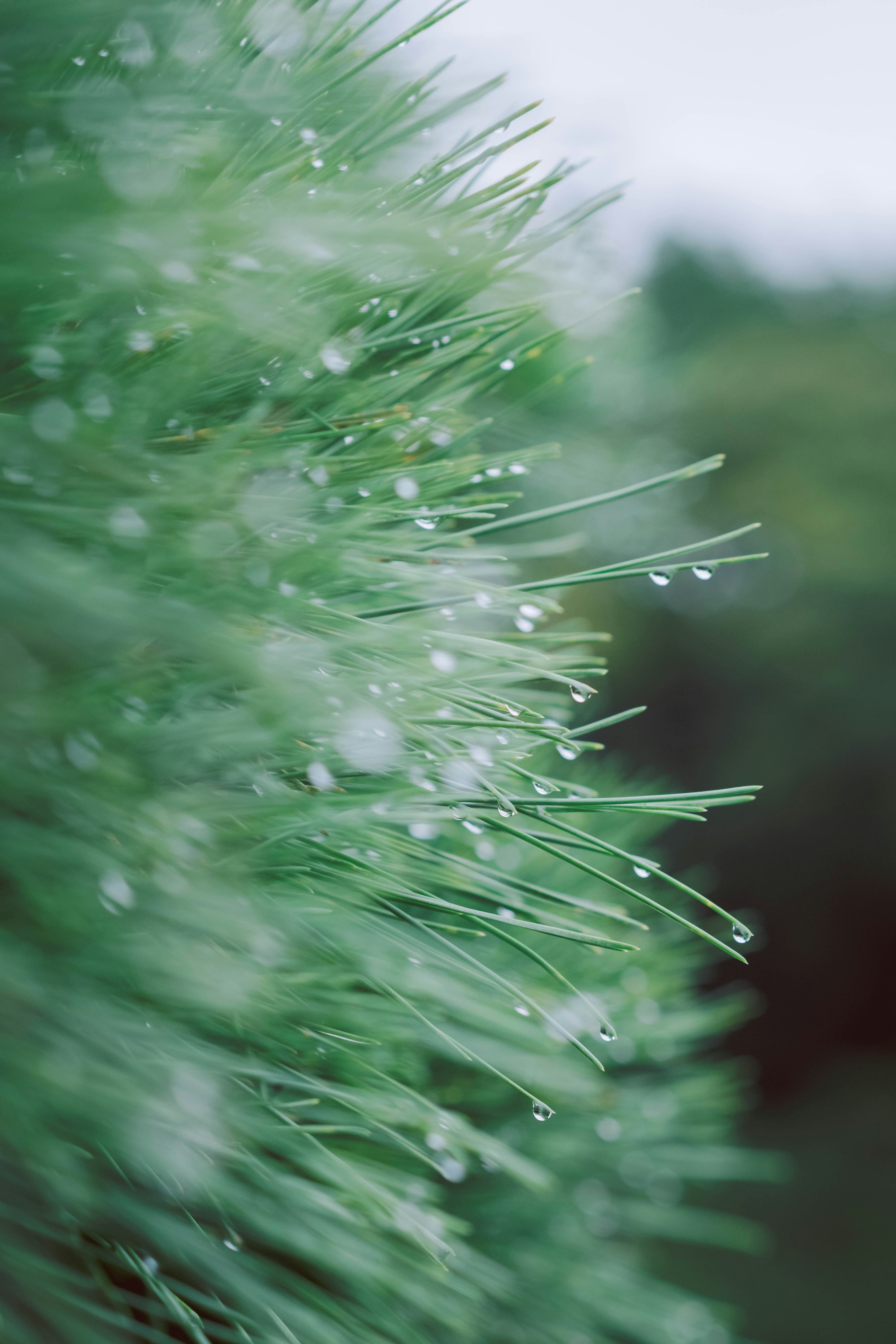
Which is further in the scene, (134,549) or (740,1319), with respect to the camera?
(740,1319)

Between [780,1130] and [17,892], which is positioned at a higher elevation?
[780,1130]

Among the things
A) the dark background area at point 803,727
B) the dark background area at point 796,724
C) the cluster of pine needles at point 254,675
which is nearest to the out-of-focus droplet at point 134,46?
the cluster of pine needles at point 254,675

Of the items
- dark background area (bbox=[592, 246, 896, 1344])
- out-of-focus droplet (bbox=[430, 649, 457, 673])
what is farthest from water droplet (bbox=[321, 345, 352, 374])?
dark background area (bbox=[592, 246, 896, 1344])

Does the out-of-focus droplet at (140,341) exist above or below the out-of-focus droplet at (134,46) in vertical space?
below

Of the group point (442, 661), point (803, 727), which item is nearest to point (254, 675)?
point (442, 661)

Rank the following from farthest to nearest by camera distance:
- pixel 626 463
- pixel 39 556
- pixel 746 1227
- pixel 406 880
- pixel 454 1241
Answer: pixel 746 1227, pixel 626 463, pixel 454 1241, pixel 406 880, pixel 39 556

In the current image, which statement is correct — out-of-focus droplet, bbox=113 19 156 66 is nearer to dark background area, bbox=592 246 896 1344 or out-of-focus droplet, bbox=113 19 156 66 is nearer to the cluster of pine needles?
the cluster of pine needles

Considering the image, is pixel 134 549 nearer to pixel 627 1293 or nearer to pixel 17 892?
pixel 17 892

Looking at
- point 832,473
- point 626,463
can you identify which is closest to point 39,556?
point 626,463

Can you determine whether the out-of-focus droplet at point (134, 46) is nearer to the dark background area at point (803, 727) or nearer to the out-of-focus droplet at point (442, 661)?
the out-of-focus droplet at point (442, 661)
